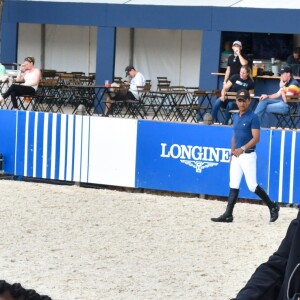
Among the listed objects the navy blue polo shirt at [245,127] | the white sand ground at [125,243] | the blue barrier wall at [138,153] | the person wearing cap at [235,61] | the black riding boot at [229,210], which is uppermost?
the person wearing cap at [235,61]

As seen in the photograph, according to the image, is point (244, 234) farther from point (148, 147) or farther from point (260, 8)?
point (260, 8)

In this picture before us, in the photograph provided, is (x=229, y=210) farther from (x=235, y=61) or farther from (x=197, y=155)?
(x=235, y=61)

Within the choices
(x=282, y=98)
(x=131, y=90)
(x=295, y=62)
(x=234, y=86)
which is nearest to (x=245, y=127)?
(x=282, y=98)

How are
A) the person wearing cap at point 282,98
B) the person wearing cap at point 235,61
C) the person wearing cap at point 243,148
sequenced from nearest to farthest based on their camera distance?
the person wearing cap at point 243,148 < the person wearing cap at point 282,98 < the person wearing cap at point 235,61

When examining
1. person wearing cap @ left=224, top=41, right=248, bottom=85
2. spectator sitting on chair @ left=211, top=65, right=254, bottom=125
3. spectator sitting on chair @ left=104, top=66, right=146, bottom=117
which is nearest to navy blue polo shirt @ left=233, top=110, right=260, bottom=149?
spectator sitting on chair @ left=211, top=65, right=254, bottom=125

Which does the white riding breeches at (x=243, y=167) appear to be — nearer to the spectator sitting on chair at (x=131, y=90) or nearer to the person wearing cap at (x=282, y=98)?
the person wearing cap at (x=282, y=98)

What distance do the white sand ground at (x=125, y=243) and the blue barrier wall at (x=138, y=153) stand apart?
30 cm

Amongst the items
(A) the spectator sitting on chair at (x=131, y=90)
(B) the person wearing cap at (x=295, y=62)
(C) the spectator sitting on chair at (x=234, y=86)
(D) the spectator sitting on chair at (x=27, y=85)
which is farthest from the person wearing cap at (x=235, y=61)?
(D) the spectator sitting on chair at (x=27, y=85)

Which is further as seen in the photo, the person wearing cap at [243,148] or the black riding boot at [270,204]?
the black riding boot at [270,204]

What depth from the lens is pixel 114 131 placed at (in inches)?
670

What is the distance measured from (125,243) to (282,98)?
9.59 metres

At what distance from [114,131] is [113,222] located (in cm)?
301

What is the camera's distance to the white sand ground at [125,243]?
34.0 feet

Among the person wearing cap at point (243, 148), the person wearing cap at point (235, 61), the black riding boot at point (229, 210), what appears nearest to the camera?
the person wearing cap at point (243, 148)
